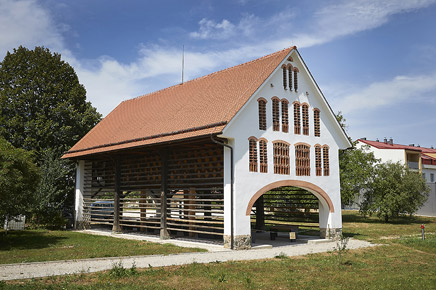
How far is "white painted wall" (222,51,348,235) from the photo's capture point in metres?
17.2

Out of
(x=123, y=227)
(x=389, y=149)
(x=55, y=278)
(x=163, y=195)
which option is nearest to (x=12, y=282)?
(x=55, y=278)

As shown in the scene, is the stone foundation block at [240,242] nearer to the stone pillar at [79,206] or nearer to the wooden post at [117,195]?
the wooden post at [117,195]

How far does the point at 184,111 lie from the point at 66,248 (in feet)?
26.1

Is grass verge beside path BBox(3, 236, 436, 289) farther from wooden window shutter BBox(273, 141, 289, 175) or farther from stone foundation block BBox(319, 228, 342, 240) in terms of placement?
stone foundation block BBox(319, 228, 342, 240)

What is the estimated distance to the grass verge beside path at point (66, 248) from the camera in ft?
47.7

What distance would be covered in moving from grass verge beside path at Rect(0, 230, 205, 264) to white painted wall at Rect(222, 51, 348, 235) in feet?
9.13

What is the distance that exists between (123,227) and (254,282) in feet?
55.3

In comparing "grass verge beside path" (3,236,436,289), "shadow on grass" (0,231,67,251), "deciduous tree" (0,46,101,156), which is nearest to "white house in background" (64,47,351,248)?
"shadow on grass" (0,231,67,251)

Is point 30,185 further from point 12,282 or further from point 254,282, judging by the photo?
point 254,282

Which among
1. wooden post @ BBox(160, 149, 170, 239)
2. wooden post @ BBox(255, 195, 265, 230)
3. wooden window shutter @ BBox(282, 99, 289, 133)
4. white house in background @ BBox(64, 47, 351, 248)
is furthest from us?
wooden post @ BBox(255, 195, 265, 230)

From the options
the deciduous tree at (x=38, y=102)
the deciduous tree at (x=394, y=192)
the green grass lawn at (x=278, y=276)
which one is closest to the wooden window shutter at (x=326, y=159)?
the green grass lawn at (x=278, y=276)

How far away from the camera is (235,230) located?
1689 cm

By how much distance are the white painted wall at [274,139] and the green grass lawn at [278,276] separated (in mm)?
3417

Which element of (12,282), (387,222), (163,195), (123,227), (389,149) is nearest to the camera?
(12,282)
